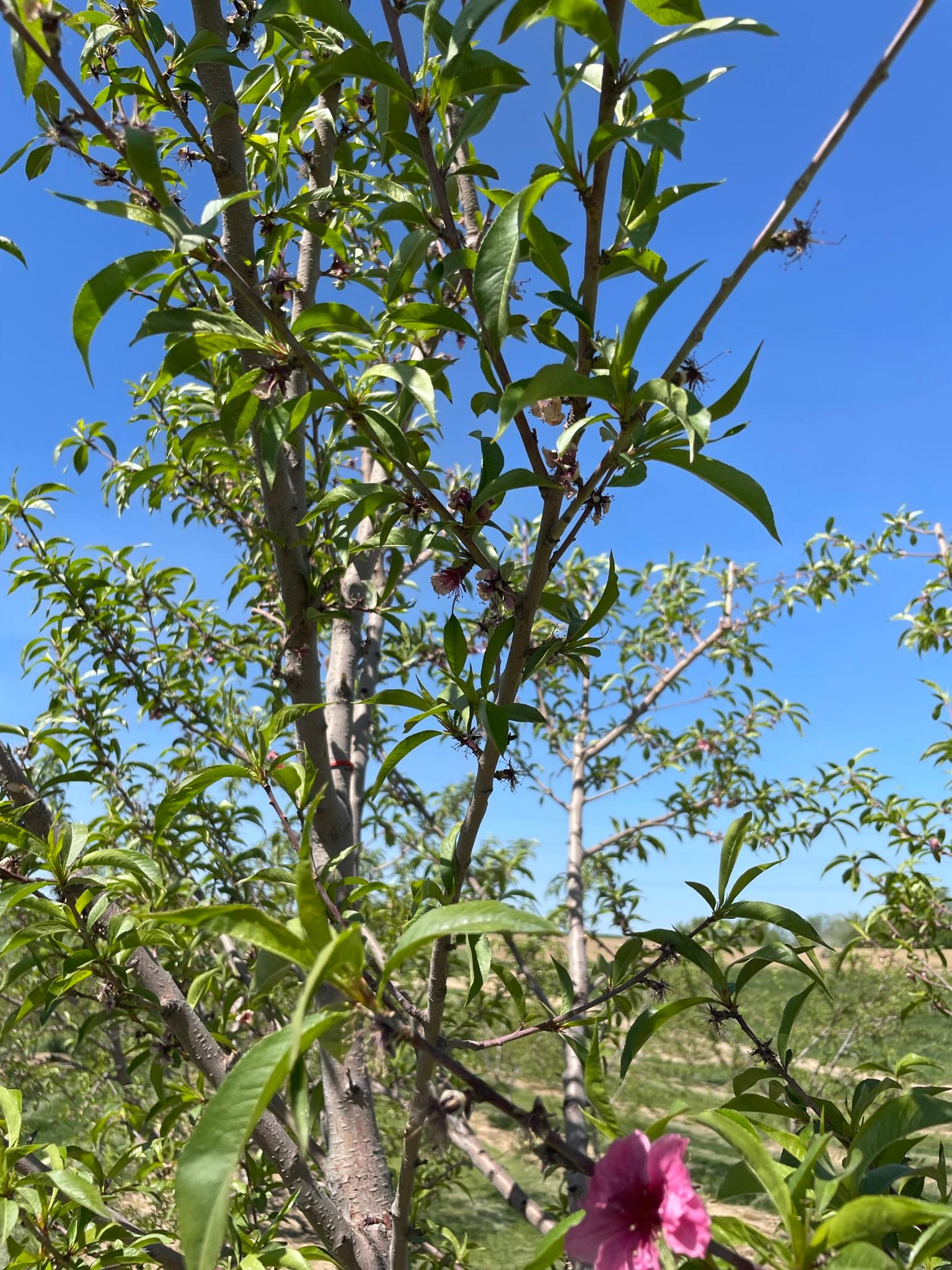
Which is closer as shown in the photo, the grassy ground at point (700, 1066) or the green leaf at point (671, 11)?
the green leaf at point (671, 11)

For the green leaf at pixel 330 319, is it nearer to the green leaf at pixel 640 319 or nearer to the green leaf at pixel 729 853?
the green leaf at pixel 640 319

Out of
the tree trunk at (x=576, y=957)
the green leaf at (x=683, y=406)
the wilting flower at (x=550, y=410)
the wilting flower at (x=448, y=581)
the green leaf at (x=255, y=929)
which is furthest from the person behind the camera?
the tree trunk at (x=576, y=957)

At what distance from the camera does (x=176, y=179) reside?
165 centimetres

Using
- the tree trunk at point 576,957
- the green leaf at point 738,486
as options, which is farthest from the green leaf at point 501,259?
the tree trunk at point 576,957

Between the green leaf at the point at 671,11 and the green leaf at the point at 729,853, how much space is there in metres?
0.85

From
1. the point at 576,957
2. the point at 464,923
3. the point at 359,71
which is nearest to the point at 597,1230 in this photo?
the point at 464,923

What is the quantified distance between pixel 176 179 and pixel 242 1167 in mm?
2268

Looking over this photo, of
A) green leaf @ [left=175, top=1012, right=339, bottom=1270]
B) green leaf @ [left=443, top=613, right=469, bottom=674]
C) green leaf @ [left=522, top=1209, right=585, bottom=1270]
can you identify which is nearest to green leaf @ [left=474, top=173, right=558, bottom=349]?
green leaf @ [left=443, top=613, right=469, bottom=674]

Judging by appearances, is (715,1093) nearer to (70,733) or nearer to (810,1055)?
(810,1055)

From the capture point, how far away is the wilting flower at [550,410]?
3.26 ft

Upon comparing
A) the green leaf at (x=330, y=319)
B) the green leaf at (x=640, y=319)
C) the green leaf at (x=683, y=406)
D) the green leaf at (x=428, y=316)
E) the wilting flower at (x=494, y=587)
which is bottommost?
the wilting flower at (x=494, y=587)

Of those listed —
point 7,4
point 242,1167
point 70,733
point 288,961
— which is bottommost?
point 242,1167

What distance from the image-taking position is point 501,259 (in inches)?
31.7

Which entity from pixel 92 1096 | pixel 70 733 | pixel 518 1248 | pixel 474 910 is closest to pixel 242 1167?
pixel 70 733
